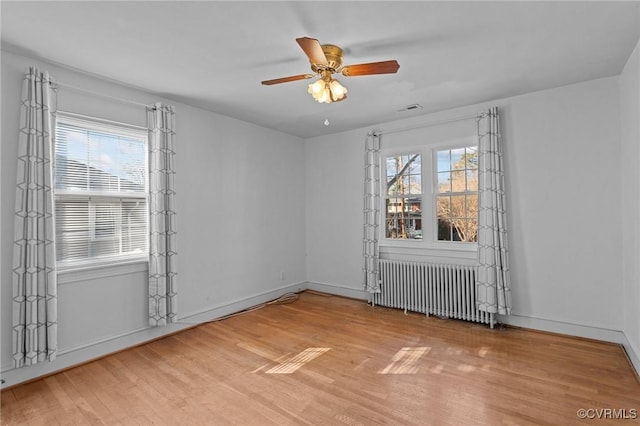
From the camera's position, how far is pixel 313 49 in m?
2.05

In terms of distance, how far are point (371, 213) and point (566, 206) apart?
2.28 metres

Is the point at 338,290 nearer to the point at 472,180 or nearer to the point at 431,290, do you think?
the point at 431,290

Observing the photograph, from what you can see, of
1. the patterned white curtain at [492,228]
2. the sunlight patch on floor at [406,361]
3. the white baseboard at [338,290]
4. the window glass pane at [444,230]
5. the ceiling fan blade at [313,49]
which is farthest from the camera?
the white baseboard at [338,290]

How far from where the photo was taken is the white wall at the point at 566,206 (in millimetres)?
3172

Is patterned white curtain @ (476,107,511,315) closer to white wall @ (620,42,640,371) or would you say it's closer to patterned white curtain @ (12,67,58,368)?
white wall @ (620,42,640,371)

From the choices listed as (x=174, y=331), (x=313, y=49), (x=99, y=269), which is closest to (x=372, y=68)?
(x=313, y=49)

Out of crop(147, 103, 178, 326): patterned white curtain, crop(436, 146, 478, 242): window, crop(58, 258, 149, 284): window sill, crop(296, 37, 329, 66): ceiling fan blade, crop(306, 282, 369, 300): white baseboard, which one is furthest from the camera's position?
crop(306, 282, 369, 300): white baseboard

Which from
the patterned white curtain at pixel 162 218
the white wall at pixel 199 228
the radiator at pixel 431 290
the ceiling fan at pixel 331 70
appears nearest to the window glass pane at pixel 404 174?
the radiator at pixel 431 290

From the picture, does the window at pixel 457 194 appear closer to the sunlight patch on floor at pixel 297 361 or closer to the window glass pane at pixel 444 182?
the window glass pane at pixel 444 182

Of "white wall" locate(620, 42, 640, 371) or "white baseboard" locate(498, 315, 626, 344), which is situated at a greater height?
"white wall" locate(620, 42, 640, 371)

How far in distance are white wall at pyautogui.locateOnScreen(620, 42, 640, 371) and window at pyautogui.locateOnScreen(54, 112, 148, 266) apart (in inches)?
185

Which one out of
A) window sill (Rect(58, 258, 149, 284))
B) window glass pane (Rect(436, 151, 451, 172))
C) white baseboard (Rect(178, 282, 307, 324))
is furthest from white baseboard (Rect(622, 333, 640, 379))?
window sill (Rect(58, 258, 149, 284))

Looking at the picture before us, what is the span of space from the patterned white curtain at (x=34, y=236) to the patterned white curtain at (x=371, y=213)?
3557mm

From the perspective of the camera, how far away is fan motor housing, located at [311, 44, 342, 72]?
7.93 ft
